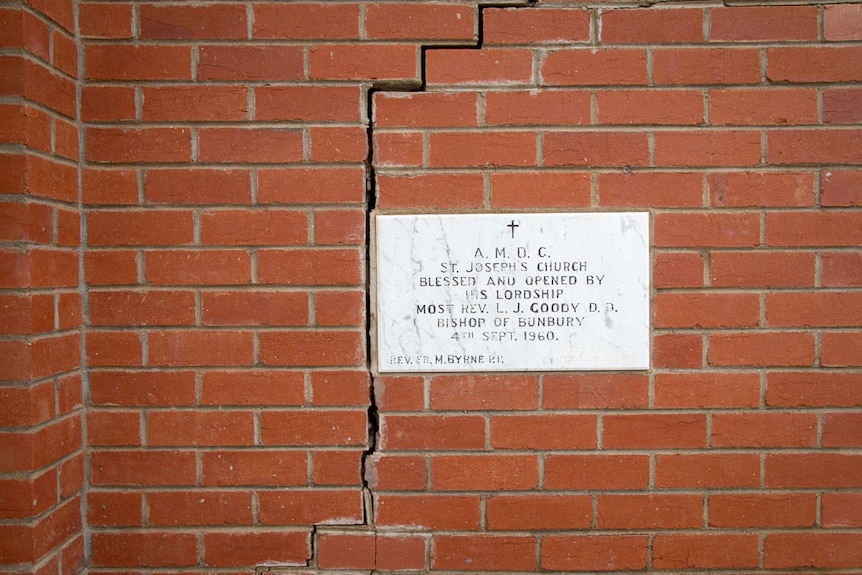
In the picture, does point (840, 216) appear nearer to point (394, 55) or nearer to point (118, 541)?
point (394, 55)

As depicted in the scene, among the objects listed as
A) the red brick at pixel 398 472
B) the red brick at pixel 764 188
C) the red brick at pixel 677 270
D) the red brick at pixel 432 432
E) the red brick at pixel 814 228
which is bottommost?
the red brick at pixel 398 472

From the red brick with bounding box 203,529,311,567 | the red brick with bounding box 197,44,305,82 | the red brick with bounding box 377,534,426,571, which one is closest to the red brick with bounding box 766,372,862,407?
the red brick with bounding box 377,534,426,571

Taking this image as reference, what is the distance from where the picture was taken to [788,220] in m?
1.84

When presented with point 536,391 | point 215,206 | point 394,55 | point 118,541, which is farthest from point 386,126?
point 118,541

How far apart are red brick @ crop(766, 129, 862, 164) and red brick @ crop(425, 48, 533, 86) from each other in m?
0.73

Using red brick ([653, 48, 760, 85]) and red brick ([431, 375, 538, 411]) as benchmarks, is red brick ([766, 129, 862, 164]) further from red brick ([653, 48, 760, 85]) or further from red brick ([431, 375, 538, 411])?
A: red brick ([431, 375, 538, 411])

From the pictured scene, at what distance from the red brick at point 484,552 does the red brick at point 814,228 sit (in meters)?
1.13

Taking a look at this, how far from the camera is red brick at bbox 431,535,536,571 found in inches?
73.3

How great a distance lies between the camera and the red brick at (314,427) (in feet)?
6.07

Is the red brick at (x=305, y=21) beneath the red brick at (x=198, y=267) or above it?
above

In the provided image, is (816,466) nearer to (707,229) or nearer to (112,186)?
(707,229)

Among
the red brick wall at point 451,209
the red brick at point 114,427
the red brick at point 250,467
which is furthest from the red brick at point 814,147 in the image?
the red brick at point 114,427

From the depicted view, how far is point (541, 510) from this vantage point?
6.11ft

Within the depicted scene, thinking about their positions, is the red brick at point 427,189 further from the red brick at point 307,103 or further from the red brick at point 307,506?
the red brick at point 307,506
